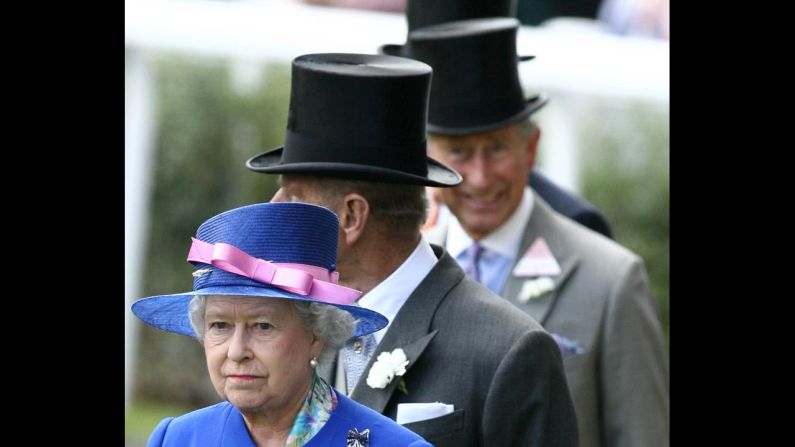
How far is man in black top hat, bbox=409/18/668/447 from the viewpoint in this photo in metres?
5.94

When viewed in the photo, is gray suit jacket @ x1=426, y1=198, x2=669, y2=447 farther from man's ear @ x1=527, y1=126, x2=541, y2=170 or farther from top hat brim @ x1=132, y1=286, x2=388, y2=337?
top hat brim @ x1=132, y1=286, x2=388, y2=337

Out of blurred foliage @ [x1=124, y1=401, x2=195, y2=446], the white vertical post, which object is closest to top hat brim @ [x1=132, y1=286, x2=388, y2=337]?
blurred foliage @ [x1=124, y1=401, x2=195, y2=446]

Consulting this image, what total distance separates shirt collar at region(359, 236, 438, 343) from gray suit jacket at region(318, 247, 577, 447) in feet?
0.11

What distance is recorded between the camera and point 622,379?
5926 mm

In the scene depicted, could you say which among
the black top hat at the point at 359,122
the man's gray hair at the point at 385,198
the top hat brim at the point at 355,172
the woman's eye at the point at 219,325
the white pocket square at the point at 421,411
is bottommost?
the white pocket square at the point at 421,411

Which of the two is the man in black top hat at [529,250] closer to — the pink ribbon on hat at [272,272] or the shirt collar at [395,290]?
the shirt collar at [395,290]

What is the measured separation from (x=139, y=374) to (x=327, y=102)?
7602 mm

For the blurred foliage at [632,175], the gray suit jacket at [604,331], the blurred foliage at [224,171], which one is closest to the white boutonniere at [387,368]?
the gray suit jacket at [604,331]

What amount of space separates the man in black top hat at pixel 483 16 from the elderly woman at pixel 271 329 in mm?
2470

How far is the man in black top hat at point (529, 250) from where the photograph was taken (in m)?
5.94

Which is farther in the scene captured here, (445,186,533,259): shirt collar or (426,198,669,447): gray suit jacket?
(445,186,533,259): shirt collar

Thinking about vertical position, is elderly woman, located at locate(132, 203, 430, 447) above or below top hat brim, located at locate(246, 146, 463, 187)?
below

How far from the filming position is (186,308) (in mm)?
4012
